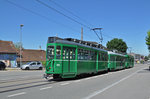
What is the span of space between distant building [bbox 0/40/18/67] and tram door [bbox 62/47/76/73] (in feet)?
122

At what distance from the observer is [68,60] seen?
539 inches

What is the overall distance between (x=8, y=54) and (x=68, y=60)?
38.6 meters

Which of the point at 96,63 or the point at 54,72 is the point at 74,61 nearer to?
the point at 54,72

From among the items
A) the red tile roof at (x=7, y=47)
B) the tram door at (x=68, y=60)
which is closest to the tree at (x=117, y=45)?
the red tile roof at (x=7, y=47)

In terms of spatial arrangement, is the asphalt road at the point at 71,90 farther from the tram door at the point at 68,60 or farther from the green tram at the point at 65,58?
the tram door at the point at 68,60

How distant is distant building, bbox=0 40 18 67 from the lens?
47.8 m

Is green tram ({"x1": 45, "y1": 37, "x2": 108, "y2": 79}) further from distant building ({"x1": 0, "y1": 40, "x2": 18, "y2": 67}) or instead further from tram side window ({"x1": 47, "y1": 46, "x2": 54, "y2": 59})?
distant building ({"x1": 0, "y1": 40, "x2": 18, "y2": 67})


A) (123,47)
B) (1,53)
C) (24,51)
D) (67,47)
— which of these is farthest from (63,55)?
(123,47)

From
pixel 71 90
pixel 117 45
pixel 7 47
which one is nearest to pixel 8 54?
pixel 7 47

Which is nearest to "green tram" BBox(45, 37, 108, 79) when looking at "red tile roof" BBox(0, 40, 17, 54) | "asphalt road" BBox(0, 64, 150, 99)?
"asphalt road" BBox(0, 64, 150, 99)

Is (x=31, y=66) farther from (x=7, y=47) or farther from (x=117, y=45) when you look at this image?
(x=117, y=45)

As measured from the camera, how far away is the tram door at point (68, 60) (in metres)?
13.4

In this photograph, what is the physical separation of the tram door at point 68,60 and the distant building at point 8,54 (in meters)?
37.3

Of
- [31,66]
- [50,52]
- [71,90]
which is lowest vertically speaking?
[71,90]
